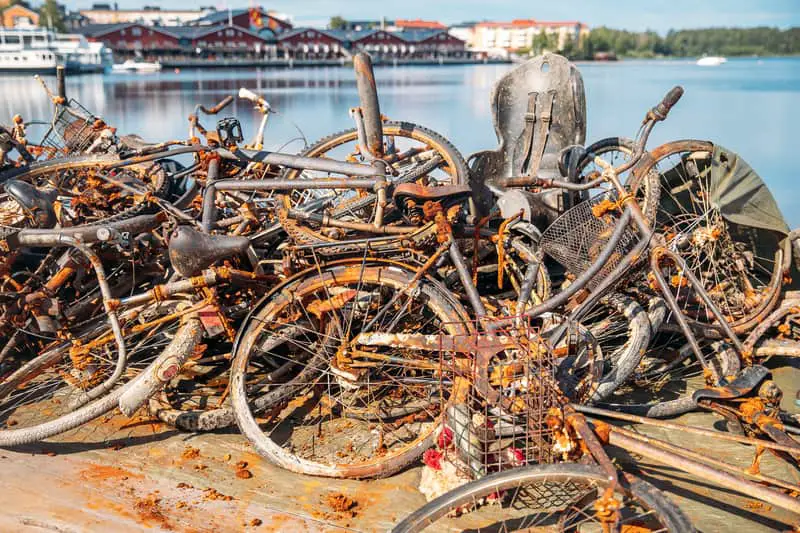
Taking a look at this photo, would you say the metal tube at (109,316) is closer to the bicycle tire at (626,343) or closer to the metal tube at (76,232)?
the metal tube at (76,232)

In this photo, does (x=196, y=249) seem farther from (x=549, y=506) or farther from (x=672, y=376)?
(x=672, y=376)

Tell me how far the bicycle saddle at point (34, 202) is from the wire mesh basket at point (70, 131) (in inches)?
86.5

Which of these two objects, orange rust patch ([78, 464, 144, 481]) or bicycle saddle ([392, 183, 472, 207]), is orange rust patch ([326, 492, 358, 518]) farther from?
bicycle saddle ([392, 183, 472, 207])

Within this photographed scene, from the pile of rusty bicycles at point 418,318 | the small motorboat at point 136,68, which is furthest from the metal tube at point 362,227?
the small motorboat at point 136,68

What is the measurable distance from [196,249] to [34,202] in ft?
4.92

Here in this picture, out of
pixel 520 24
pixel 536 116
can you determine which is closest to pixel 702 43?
pixel 520 24

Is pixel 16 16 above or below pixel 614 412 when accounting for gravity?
above

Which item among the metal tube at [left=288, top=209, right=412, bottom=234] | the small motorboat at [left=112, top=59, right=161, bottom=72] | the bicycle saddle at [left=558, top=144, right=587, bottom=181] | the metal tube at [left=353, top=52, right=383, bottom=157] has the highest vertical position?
the small motorboat at [left=112, top=59, right=161, bottom=72]

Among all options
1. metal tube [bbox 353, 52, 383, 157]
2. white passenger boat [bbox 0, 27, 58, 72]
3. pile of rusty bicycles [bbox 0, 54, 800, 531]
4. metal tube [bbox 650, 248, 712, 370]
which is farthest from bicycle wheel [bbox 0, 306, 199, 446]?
white passenger boat [bbox 0, 27, 58, 72]

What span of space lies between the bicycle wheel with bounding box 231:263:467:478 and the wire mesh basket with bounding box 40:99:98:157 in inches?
138

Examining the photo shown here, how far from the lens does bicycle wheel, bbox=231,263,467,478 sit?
3662 mm

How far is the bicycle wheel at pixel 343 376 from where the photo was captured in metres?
3.66

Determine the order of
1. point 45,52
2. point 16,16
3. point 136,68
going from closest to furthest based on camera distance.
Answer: point 45,52 < point 136,68 < point 16,16

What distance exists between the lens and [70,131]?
6648 mm
